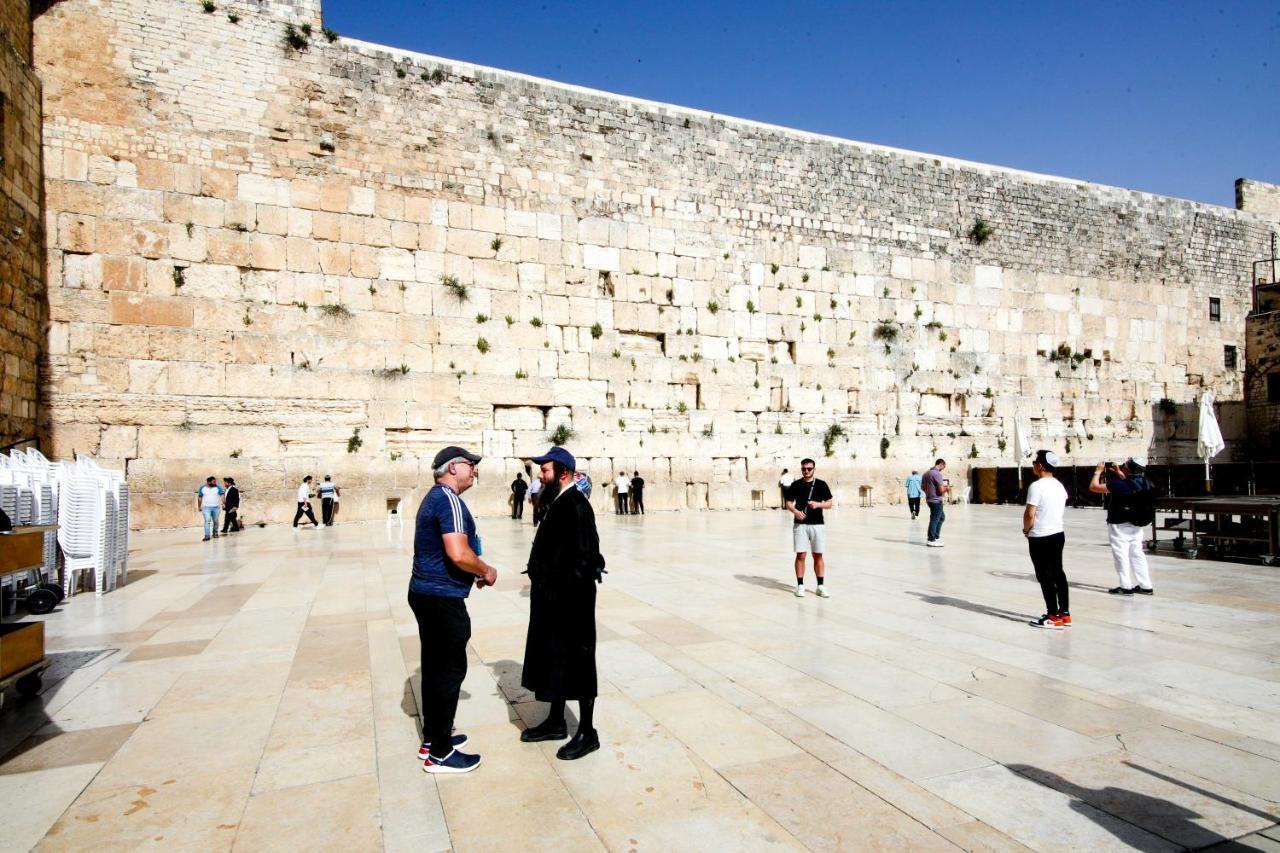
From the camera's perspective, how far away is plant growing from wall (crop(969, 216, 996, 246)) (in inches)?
827

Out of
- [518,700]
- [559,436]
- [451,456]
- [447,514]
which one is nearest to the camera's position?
[447,514]

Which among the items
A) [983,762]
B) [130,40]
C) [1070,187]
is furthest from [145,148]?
[1070,187]

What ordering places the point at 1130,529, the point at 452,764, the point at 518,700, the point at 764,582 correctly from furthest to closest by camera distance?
the point at 764,582 → the point at 1130,529 → the point at 518,700 → the point at 452,764

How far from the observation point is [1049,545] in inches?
240

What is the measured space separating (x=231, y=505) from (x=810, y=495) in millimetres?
10255

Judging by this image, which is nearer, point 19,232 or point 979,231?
point 19,232

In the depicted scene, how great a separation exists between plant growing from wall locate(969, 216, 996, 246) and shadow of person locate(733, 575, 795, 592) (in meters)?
16.5

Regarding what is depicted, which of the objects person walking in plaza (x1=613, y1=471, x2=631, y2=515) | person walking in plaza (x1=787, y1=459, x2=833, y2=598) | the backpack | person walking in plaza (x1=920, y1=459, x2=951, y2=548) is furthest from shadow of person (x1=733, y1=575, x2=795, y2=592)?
person walking in plaza (x1=613, y1=471, x2=631, y2=515)

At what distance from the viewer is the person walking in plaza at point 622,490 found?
16.3 meters

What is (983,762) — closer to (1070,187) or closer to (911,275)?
(911,275)

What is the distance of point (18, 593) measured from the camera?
6.43 m

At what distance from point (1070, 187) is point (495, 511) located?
19.2 m

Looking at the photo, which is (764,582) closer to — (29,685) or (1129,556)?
(1129,556)

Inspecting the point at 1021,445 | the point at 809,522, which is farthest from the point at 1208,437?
the point at 809,522
